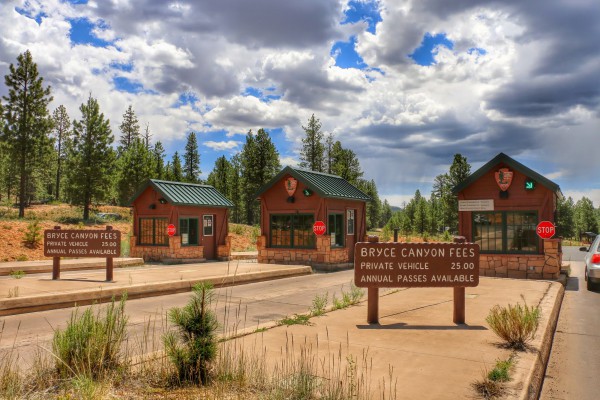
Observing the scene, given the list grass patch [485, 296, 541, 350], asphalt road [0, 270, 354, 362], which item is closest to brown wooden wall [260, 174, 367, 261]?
asphalt road [0, 270, 354, 362]

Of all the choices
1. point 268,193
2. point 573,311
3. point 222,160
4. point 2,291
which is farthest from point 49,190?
point 573,311

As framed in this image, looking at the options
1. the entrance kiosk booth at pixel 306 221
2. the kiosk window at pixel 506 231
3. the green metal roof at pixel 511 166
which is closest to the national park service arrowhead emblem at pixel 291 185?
the entrance kiosk booth at pixel 306 221

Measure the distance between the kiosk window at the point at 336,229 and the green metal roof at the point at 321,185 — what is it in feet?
3.48

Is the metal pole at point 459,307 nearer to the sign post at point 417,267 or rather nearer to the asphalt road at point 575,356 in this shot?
the sign post at point 417,267

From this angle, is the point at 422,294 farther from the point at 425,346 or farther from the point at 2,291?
the point at 2,291

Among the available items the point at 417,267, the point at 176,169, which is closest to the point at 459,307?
the point at 417,267

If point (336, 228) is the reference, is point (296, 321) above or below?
below

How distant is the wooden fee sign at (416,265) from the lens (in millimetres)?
8289

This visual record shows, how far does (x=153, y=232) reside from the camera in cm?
2392

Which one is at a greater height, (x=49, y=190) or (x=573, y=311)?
(x=49, y=190)

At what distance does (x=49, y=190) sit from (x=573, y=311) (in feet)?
323

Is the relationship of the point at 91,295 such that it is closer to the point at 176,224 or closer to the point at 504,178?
the point at 176,224

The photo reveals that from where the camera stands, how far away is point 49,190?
91062mm

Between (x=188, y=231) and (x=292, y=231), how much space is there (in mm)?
6134
